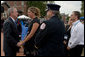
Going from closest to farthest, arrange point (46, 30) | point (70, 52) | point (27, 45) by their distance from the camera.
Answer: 1. point (46, 30)
2. point (70, 52)
3. point (27, 45)

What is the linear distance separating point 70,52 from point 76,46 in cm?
22

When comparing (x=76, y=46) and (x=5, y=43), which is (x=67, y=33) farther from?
(x=5, y=43)

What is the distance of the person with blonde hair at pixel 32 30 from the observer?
4.25m

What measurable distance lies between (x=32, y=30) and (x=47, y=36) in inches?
39.1

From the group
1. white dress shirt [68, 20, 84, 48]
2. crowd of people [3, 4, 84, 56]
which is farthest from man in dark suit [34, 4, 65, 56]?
white dress shirt [68, 20, 84, 48]

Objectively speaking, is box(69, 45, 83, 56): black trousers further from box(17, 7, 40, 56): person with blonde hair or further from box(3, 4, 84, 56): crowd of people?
box(17, 7, 40, 56): person with blonde hair

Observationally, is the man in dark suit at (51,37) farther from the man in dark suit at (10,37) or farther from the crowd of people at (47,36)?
the man in dark suit at (10,37)

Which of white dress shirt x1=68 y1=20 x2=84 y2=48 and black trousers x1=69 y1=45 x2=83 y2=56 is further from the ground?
white dress shirt x1=68 y1=20 x2=84 y2=48

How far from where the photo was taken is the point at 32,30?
4.26 meters

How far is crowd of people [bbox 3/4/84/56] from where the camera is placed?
3.32 meters

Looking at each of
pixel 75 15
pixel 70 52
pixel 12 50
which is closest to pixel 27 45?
pixel 12 50

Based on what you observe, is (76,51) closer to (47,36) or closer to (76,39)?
(76,39)

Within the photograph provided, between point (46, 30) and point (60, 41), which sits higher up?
point (46, 30)

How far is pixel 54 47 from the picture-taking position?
10.9 feet
